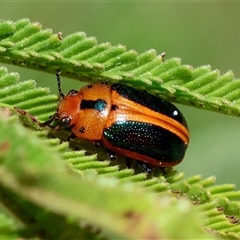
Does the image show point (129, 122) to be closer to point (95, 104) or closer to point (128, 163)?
point (95, 104)

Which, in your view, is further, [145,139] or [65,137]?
[145,139]

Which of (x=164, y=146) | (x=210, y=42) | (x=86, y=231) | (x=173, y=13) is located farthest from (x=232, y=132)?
(x=86, y=231)

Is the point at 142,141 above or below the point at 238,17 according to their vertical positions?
below

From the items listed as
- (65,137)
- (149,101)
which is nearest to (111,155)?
(65,137)

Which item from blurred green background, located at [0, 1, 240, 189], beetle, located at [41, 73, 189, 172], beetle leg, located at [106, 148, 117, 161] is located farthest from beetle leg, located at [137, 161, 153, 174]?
blurred green background, located at [0, 1, 240, 189]

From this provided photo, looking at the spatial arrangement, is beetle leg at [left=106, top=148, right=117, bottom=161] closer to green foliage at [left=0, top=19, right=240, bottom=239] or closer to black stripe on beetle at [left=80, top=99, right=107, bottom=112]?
green foliage at [left=0, top=19, right=240, bottom=239]

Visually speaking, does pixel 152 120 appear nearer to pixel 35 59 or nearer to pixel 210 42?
pixel 35 59

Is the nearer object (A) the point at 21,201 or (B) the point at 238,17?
(A) the point at 21,201
